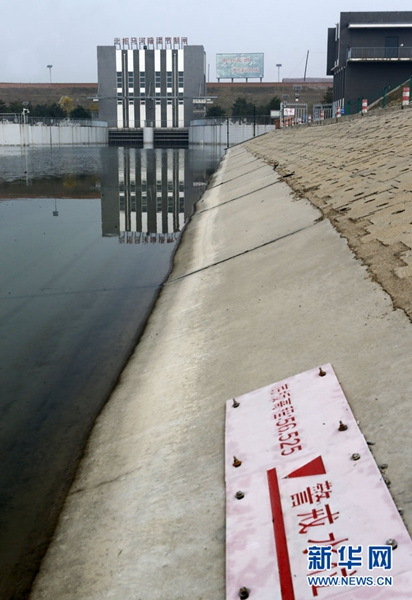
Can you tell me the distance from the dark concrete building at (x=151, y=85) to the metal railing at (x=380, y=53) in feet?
177

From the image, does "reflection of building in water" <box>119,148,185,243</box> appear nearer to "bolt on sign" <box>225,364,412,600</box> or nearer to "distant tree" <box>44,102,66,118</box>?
"bolt on sign" <box>225,364,412,600</box>

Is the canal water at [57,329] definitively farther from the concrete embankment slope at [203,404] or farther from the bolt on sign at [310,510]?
the bolt on sign at [310,510]

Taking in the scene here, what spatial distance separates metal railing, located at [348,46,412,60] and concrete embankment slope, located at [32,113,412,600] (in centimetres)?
5219

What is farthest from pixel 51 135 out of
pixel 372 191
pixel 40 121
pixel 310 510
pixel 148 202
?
pixel 310 510

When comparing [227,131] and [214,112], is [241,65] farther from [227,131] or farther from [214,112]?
[227,131]

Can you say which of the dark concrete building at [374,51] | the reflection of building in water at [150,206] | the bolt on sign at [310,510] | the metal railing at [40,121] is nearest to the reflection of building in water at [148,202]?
the reflection of building in water at [150,206]

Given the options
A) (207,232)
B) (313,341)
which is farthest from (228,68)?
(313,341)

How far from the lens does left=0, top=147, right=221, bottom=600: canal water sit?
16.9ft

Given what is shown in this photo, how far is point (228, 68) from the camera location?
487ft

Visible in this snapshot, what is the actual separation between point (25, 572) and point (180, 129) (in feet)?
345

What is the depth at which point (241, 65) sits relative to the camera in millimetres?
147625

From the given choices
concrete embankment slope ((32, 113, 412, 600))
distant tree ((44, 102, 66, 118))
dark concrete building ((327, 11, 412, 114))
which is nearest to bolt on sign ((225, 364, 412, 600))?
concrete embankment slope ((32, 113, 412, 600))

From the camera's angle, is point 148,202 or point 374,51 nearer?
point 148,202

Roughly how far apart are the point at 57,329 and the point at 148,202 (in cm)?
1536
